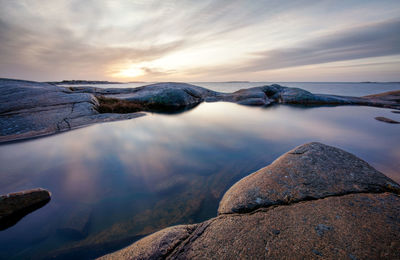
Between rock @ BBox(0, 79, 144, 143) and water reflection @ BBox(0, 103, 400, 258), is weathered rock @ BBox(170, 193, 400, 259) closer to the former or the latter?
water reflection @ BBox(0, 103, 400, 258)

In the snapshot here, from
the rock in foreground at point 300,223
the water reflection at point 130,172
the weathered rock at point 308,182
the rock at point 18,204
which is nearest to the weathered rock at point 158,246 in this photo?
the rock in foreground at point 300,223

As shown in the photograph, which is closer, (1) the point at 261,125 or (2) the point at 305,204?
(2) the point at 305,204

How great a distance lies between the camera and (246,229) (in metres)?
1.52

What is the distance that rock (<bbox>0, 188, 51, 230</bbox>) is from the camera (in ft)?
6.54

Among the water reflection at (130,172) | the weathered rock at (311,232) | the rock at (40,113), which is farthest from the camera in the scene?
the rock at (40,113)

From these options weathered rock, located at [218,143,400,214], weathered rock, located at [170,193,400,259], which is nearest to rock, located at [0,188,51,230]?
weathered rock, located at [170,193,400,259]

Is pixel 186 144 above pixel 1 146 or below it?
below

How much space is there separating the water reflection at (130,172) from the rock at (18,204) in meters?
0.11

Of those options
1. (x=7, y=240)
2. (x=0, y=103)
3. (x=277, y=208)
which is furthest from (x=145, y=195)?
(x=0, y=103)

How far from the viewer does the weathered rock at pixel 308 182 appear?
187cm

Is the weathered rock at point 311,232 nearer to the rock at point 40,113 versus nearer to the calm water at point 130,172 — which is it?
the calm water at point 130,172

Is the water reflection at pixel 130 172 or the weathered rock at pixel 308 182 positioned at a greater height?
the weathered rock at pixel 308 182

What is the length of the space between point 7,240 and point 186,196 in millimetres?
2268

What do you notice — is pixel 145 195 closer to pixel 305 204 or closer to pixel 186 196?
pixel 186 196
